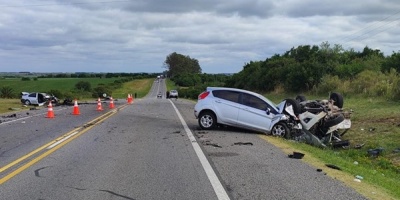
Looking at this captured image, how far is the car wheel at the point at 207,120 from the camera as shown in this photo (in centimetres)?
1669

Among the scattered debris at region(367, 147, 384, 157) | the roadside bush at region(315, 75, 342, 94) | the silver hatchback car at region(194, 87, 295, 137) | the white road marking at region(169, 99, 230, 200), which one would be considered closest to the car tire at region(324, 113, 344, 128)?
the silver hatchback car at region(194, 87, 295, 137)

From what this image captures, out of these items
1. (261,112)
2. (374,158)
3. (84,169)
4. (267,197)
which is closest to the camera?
(267,197)

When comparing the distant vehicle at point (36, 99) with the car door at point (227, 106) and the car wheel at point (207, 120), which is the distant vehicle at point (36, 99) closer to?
the car wheel at point (207, 120)

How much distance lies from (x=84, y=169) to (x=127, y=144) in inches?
150

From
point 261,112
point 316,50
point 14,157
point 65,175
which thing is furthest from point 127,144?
point 316,50

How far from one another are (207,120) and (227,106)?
941 millimetres

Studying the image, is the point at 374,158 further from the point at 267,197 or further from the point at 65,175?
the point at 65,175

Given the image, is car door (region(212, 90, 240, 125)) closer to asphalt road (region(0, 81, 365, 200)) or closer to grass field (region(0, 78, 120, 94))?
asphalt road (region(0, 81, 365, 200))

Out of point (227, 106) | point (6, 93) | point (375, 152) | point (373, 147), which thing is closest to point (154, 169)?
point (227, 106)

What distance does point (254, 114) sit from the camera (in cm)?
1602

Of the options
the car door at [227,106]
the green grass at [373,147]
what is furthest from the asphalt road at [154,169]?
the car door at [227,106]

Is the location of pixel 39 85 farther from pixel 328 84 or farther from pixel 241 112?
pixel 241 112

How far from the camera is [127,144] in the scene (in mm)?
12719

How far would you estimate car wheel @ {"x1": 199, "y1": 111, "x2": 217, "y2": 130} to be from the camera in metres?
16.7
